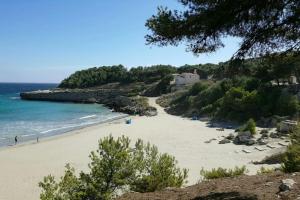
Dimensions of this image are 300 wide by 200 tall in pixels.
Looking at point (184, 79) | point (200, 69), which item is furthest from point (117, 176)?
point (200, 69)

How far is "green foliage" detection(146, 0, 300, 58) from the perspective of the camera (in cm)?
862

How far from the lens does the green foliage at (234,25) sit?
862 cm

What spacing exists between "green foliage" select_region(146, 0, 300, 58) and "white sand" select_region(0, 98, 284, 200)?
9.76 m

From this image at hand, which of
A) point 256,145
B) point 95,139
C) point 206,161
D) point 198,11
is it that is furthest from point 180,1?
point 95,139

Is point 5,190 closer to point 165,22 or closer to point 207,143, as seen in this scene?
point 165,22

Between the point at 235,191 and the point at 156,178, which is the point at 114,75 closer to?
the point at 156,178

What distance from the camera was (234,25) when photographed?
9.01m

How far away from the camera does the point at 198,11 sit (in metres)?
8.95

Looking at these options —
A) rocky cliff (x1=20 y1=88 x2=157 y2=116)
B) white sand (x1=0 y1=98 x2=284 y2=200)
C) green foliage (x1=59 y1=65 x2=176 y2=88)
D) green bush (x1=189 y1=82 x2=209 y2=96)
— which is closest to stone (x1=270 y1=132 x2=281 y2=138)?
white sand (x1=0 y1=98 x2=284 y2=200)

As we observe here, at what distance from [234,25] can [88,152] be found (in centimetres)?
2337

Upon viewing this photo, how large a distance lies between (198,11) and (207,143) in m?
23.6

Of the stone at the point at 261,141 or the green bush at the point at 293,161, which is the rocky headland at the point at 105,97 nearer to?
the stone at the point at 261,141

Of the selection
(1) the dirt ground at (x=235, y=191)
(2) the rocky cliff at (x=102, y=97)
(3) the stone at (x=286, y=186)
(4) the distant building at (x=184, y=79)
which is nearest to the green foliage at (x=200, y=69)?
(4) the distant building at (x=184, y=79)

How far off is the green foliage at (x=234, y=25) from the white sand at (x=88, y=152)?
9.76 meters
